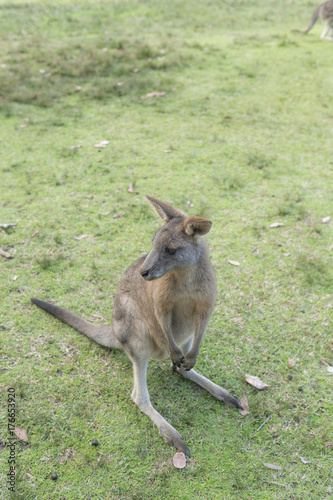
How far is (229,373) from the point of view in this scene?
105 inches

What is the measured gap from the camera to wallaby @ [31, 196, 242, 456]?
2.04 m

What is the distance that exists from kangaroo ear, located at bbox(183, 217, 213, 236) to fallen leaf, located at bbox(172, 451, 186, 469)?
1.13m

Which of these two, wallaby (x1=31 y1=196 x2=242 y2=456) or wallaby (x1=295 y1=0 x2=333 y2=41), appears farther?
wallaby (x1=295 y1=0 x2=333 y2=41)

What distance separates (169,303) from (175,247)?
327mm

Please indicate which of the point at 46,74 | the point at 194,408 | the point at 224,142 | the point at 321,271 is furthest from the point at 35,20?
the point at 194,408

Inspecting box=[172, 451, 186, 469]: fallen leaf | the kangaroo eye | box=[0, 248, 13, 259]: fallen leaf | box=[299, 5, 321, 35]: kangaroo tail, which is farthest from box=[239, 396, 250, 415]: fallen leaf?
box=[299, 5, 321, 35]: kangaroo tail

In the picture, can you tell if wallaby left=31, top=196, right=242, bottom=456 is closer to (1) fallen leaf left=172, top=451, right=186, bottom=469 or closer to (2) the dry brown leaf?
(1) fallen leaf left=172, top=451, right=186, bottom=469

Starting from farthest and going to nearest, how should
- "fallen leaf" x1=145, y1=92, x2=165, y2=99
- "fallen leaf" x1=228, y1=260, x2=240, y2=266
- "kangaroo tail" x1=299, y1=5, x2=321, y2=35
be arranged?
"kangaroo tail" x1=299, y1=5, x2=321, y2=35 → "fallen leaf" x1=145, y1=92, x2=165, y2=99 → "fallen leaf" x1=228, y1=260, x2=240, y2=266

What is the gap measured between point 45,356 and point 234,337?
1214mm

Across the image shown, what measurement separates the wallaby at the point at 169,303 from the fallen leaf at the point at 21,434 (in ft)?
1.94

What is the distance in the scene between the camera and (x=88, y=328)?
2703 mm

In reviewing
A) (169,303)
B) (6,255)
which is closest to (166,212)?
(169,303)

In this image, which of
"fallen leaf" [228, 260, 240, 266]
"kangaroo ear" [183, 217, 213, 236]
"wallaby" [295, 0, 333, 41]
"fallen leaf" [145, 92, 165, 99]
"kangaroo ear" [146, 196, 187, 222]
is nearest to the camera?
"kangaroo ear" [183, 217, 213, 236]

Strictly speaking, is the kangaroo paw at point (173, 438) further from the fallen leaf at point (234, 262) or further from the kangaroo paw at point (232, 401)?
the fallen leaf at point (234, 262)
